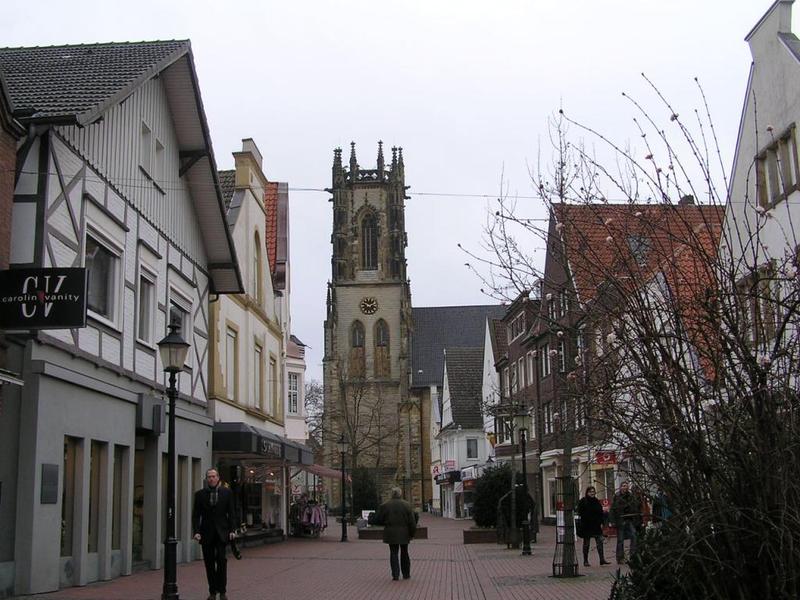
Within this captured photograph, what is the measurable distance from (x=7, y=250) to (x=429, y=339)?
9331 cm

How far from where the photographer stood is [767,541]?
726cm

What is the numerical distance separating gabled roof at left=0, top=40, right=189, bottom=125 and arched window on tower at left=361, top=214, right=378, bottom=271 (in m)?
82.1

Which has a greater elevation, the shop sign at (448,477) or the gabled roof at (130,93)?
the gabled roof at (130,93)

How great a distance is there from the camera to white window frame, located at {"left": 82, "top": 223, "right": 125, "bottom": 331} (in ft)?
56.7

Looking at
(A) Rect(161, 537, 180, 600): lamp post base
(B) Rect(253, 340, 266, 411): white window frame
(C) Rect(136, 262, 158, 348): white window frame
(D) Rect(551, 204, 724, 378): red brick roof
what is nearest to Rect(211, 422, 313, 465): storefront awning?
(B) Rect(253, 340, 266, 411): white window frame

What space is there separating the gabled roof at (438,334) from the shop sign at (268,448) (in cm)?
7274

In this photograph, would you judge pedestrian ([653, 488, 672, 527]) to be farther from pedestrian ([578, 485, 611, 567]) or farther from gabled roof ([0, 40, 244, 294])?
pedestrian ([578, 485, 611, 567])

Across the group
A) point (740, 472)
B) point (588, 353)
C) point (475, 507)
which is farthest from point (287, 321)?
point (740, 472)

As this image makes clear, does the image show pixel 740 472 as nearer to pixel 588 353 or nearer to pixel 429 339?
pixel 588 353

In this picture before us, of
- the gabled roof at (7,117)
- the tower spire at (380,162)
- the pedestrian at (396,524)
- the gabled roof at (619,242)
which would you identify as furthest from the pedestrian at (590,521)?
the tower spire at (380,162)

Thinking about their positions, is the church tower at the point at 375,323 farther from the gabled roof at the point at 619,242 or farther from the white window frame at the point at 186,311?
the gabled roof at the point at 619,242

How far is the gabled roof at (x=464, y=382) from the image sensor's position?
78000 mm

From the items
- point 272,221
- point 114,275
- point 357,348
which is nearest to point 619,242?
point 114,275

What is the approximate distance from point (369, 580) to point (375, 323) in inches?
3268
